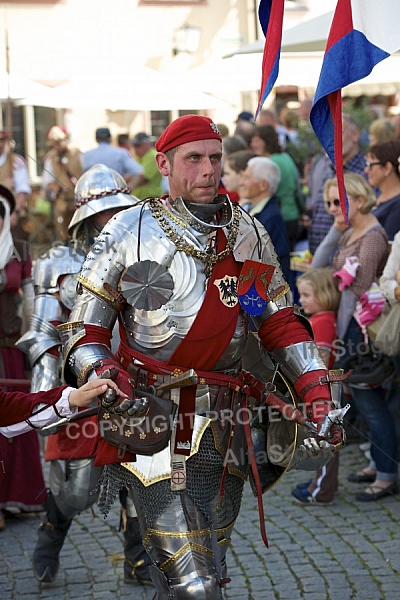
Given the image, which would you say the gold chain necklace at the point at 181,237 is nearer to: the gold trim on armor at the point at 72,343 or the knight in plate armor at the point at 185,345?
the knight in plate armor at the point at 185,345

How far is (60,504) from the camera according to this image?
5145mm

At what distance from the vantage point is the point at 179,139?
3.90m

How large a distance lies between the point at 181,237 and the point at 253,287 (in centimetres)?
31

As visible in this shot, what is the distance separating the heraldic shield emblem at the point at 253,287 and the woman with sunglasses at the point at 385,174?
3277mm

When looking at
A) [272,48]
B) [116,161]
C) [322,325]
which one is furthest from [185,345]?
[116,161]

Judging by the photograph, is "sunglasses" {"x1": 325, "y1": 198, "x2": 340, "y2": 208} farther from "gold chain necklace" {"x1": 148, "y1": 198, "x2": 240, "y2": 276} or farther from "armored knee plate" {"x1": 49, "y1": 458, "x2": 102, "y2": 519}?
A: "gold chain necklace" {"x1": 148, "y1": 198, "x2": 240, "y2": 276}

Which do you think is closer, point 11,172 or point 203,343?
point 203,343

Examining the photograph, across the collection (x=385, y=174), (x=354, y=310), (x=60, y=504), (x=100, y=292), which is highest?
(x=385, y=174)

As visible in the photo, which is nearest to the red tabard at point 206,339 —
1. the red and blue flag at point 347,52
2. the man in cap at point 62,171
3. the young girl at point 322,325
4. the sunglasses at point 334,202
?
the red and blue flag at point 347,52

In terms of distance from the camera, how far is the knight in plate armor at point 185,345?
3.79m

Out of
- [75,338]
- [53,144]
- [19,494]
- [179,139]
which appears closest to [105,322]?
[75,338]

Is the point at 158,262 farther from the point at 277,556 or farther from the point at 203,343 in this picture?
the point at 277,556

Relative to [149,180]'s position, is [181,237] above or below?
above

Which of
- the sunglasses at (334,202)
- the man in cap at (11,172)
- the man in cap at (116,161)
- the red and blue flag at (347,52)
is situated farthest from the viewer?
the man in cap at (116,161)
